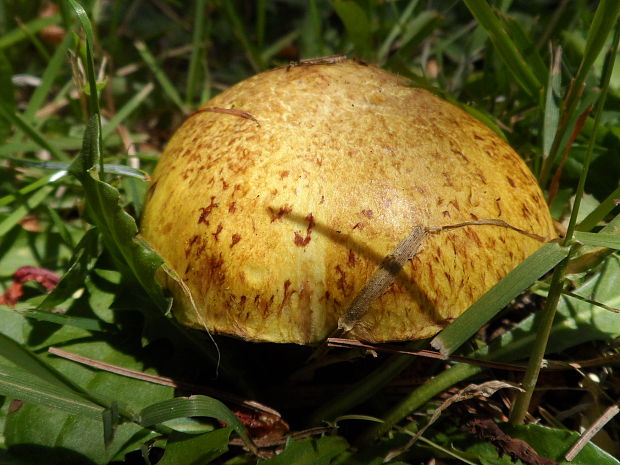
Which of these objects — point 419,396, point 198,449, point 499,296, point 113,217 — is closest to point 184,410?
point 198,449

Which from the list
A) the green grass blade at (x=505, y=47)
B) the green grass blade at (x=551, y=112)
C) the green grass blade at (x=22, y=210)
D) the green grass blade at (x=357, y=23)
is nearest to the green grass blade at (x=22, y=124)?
the green grass blade at (x=22, y=210)

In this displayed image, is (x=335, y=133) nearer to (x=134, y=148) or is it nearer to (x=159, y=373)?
(x=159, y=373)

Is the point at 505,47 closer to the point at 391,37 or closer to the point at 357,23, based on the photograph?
the point at 357,23

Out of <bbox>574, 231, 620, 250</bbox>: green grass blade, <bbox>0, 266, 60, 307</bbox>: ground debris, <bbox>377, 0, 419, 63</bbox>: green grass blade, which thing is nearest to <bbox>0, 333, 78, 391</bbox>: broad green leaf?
<bbox>0, 266, 60, 307</bbox>: ground debris

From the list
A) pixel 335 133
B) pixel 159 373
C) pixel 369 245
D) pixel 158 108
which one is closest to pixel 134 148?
pixel 158 108

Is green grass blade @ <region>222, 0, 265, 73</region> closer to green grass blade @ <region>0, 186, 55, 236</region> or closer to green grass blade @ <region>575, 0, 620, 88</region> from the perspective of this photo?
green grass blade @ <region>0, 186, 55, 236</region>

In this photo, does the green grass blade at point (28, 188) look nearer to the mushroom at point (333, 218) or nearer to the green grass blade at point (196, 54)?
the mushroom at point (333, 218)
